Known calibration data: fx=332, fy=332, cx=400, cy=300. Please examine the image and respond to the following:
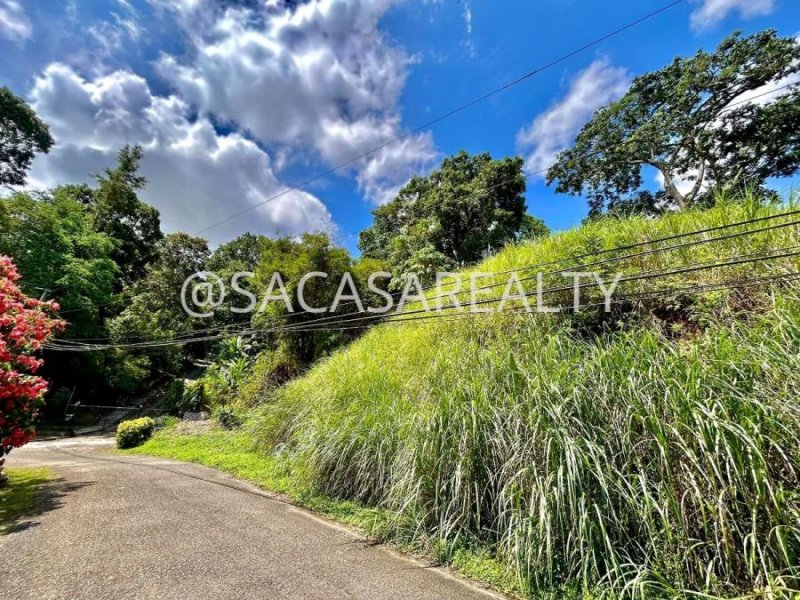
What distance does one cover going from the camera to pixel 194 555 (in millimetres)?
2838

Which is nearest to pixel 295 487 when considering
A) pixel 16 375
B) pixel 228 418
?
pixel 16 375

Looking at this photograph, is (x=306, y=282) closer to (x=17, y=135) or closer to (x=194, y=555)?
(x=194, y=555)

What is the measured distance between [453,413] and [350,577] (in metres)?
1.60

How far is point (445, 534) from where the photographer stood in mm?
2949

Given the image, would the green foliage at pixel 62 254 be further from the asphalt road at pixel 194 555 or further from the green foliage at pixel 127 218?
the asphalt road at pixel 194 555

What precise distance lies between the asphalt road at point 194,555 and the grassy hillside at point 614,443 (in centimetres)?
51

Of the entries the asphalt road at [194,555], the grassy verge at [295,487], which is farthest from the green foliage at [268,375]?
the asphalt road at [194,555]

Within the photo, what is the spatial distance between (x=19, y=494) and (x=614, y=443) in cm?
711

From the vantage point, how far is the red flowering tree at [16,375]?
412 cm

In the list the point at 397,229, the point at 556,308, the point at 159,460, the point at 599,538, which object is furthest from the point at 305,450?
the point at 397,229

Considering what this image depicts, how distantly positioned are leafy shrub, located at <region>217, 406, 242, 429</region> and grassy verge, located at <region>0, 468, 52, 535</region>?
424 centimetres

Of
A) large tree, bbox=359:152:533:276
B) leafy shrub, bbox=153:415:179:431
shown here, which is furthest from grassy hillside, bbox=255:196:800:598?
large tree, bbox=359:152:533:276

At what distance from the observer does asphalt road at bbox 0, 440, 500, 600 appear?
2.38 m

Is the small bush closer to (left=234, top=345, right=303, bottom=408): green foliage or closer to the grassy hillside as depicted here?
(left=234, top=345, right=303, bottom=408): green foliage
